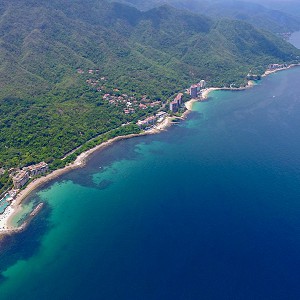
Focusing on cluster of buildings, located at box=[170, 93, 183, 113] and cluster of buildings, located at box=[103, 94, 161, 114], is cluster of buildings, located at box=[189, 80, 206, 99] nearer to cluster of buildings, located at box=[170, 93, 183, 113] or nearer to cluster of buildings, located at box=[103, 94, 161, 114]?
cluster of buildings, located at box=[170, 93, 183, 113]

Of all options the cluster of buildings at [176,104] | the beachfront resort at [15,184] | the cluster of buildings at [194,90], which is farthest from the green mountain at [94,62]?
the cluster of buildings at [176,104]

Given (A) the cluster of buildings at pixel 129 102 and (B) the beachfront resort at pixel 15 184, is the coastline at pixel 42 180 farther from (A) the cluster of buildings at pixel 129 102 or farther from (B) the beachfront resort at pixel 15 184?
(A) the cluster of buildings at pixel 129 102

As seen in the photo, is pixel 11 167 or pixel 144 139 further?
pixel 144 139

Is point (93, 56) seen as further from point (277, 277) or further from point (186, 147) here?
point (277, 277)

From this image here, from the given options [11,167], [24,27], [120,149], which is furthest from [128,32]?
[11,167]

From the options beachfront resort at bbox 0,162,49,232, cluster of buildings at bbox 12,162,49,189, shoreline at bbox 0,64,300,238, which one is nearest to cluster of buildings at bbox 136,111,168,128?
shoreline at bbox 0,64,300,238

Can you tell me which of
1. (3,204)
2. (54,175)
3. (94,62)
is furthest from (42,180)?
(94,62)
